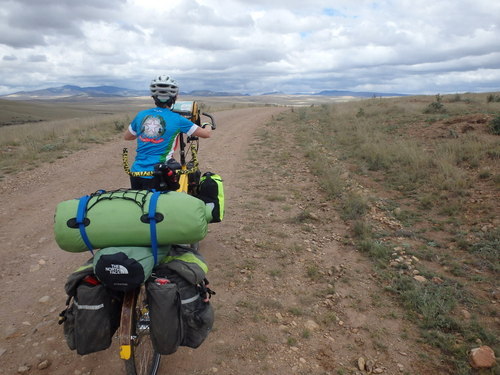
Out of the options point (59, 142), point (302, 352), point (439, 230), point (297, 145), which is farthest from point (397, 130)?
point (59, 142)

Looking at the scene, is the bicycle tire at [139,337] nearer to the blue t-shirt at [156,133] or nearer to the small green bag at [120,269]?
the small green bag at [120,269]

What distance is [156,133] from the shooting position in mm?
3670

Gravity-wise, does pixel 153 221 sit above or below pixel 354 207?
above

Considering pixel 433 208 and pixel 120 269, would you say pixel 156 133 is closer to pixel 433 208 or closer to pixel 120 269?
pixel 120 269

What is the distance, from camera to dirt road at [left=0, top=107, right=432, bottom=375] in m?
3.16

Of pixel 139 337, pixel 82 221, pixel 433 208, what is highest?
pixel 82 221

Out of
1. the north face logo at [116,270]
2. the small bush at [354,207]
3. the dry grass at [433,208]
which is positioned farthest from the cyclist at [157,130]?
the small bush at [354,207]

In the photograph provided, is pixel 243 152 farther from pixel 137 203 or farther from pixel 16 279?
pixel 137 203

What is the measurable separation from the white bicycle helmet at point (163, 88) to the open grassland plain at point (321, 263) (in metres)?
Result: 2.43

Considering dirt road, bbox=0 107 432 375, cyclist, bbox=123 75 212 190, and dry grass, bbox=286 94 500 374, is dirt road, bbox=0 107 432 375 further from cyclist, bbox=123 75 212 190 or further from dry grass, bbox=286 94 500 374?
cyclist, bbox=123 75 212 190

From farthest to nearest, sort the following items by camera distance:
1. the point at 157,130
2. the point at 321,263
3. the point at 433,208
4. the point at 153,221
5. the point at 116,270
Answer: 1. the point at 433,208
2. the point at 321,263
3. the point at 157,130
4. the point at 153,221
5. the point at 116,270

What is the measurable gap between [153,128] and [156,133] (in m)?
0.07

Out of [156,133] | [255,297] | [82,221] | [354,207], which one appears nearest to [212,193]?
[156,133]

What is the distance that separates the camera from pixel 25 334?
3.45m
